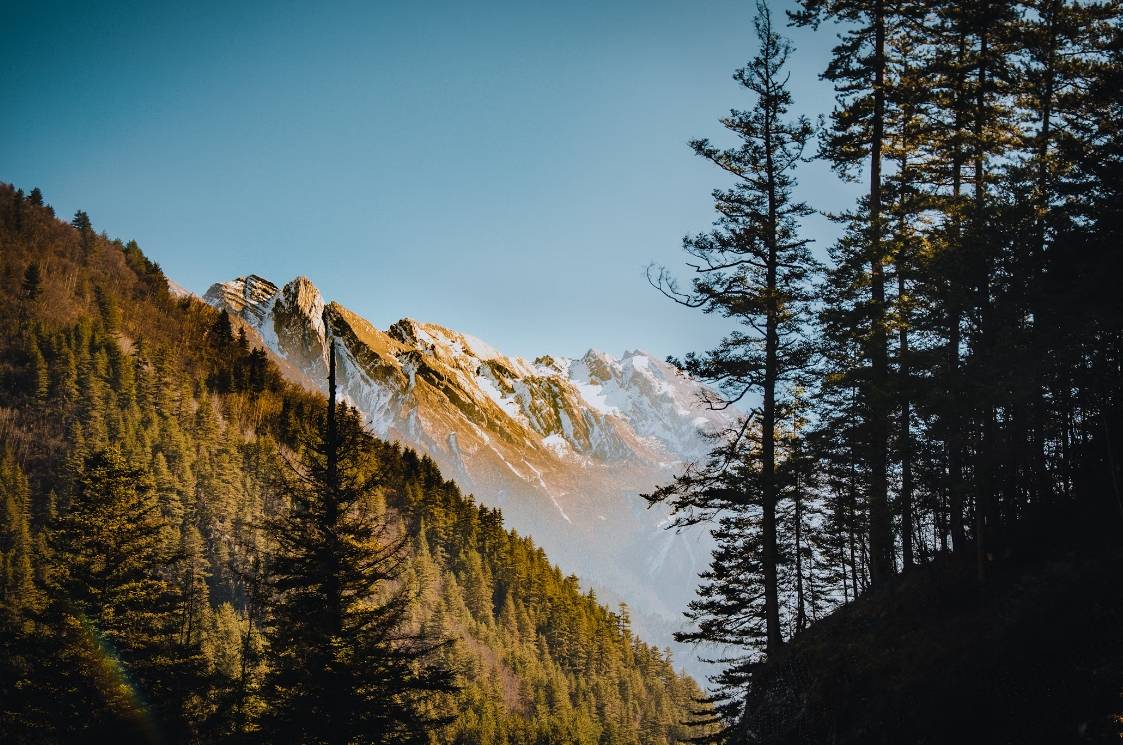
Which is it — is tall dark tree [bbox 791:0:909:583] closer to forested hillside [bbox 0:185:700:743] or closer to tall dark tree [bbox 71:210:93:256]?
forested hillside [bbox 0:185:700:743]

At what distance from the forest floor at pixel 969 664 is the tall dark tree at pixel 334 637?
8.03 meters

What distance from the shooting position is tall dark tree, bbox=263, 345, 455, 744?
13.3m

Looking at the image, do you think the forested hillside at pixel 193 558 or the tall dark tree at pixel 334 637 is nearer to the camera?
the tall dark tree at pixel 334 637

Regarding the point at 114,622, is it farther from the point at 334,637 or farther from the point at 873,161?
the point at 873,161

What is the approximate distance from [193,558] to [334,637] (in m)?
62.8

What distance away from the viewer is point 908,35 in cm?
1881

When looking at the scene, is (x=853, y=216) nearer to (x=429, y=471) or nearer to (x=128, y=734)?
(x=128, y=734)

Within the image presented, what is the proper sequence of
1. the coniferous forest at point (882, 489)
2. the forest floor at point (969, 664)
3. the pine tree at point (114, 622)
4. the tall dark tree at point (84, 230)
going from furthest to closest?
the tall dark tree at point (84, 230), the pine tree at point (114, 622), the coniferous forest at point (882, 489), the forest floor at point (969, 664)

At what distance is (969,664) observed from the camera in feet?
34.2

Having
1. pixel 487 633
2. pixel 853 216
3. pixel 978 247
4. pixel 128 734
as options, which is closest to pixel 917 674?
pixel 978 247

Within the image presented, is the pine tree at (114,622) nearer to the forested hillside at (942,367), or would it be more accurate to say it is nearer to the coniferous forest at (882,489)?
the coniferous forest at (882,489)

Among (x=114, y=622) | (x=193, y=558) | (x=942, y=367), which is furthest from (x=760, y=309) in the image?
(x=193, y=558)

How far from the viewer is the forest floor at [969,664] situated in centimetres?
861

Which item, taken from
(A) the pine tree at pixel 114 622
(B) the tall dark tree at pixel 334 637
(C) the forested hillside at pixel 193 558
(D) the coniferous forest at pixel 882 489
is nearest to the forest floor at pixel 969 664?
(D) the coniferous forest at pixel 882 489
